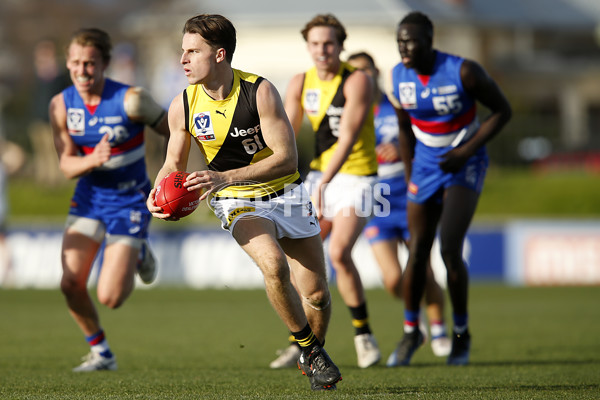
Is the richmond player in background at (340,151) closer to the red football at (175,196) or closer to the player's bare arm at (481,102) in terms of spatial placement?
the player's bare arm at (481,102)

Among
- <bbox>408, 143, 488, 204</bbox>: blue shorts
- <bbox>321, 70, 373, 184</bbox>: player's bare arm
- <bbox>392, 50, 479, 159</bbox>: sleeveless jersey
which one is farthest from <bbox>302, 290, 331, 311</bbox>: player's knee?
<bbox>392, 50, 479, 159</bbox>: sleeveless jersey

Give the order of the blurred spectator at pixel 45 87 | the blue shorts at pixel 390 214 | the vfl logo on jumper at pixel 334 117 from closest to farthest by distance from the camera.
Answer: the vfl logo on jumper at pixel 334 117 < the blue shorts at pixel 390 214 < the blurred spectator at pixel 45 87

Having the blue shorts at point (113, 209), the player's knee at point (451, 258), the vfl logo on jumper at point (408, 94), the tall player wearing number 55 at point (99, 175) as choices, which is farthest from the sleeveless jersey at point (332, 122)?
the blue shorts at point (113, 209)

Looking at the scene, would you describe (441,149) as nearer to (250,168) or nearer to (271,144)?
(271,144)

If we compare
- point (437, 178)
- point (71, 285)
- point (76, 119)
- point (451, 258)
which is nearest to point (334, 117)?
point (437, 178)

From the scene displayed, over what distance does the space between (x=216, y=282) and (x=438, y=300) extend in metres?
9.59

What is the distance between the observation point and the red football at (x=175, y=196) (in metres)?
6.09

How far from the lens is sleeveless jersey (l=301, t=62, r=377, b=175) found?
8.56 meters

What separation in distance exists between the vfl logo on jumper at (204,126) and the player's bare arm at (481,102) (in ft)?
8.15

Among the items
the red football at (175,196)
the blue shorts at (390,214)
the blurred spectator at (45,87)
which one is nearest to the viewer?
the red football at (175,196)

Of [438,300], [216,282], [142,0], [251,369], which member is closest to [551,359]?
[438,300]

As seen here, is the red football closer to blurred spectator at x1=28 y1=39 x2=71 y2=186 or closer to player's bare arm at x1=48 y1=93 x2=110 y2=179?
player's bare arm at x1=48 y1=93 x2=110 y2=179

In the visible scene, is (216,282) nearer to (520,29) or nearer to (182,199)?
(182,199)

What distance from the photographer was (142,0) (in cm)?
5641
